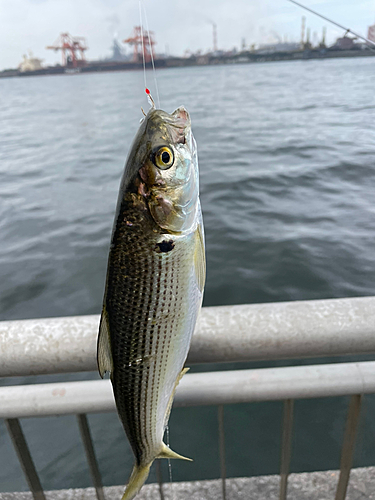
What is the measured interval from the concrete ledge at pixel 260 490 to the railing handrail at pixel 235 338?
4.38ft

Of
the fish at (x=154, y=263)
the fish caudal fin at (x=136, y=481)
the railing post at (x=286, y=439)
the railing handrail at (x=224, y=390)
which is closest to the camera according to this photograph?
the fish at (x=154, y=263)

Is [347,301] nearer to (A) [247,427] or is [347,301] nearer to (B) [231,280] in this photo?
(A) [247,427]

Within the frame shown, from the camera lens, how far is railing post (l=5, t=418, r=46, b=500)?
1.45 meters

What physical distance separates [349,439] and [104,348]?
1132 mm

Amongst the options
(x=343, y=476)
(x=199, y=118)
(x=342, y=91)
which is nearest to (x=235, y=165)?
(x=199, y=118)

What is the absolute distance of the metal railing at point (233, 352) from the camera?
3.95 feet

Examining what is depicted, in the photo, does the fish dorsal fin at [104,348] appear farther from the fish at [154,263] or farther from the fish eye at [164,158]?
the fish eye at [164,158]

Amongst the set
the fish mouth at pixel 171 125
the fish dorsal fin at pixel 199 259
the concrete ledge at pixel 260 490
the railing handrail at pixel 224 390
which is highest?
the fish mouth at pixel 171 125

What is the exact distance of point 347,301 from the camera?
128 centimetres

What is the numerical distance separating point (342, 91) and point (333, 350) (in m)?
31.7

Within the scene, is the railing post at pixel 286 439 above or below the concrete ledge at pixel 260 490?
above

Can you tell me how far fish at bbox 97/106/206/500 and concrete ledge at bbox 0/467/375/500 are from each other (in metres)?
1.58

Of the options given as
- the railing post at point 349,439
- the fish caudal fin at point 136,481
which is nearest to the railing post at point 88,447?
the fish caudal fin at point 136,481

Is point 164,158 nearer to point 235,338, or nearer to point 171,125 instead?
point 171,125
